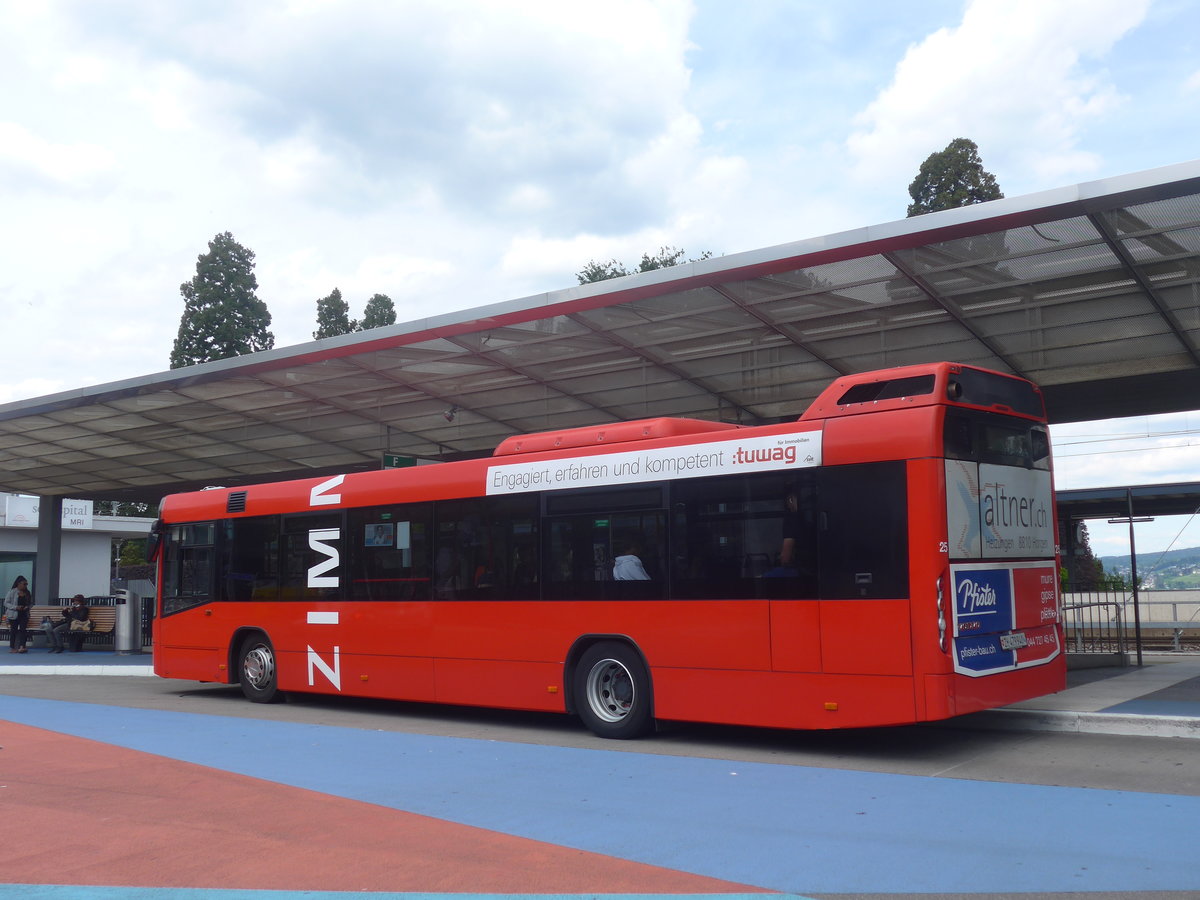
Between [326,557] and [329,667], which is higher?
[326,557]

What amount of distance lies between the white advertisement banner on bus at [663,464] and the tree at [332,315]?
194 feet

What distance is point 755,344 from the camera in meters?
15.3

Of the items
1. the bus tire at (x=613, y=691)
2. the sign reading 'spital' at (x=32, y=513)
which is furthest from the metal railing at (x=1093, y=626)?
the sign reading 'spital' at (x=32, y=513)

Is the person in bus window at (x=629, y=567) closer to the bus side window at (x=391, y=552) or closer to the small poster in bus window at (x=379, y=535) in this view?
the bus side window at (x=391, y=552)

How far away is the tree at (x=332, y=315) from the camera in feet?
226

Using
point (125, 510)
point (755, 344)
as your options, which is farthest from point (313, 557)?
point (125, 510)

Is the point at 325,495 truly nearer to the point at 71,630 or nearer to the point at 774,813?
the point at 774,813

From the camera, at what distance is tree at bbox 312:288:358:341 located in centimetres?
6875

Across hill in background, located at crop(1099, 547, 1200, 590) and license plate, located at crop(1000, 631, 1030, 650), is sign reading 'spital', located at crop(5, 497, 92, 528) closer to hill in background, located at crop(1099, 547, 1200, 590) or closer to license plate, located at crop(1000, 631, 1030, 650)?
hill in background, located at crop(1099, 547, 1200, 590)

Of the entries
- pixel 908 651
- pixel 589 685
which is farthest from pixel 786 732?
pixel 908 651

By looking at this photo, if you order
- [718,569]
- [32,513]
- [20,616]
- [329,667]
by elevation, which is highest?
[32,513]

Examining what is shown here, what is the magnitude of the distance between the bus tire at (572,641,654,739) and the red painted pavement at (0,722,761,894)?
3376 millimetres

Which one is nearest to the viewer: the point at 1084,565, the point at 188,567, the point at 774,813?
the point at 774,813

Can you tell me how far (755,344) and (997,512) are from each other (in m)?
6.36
